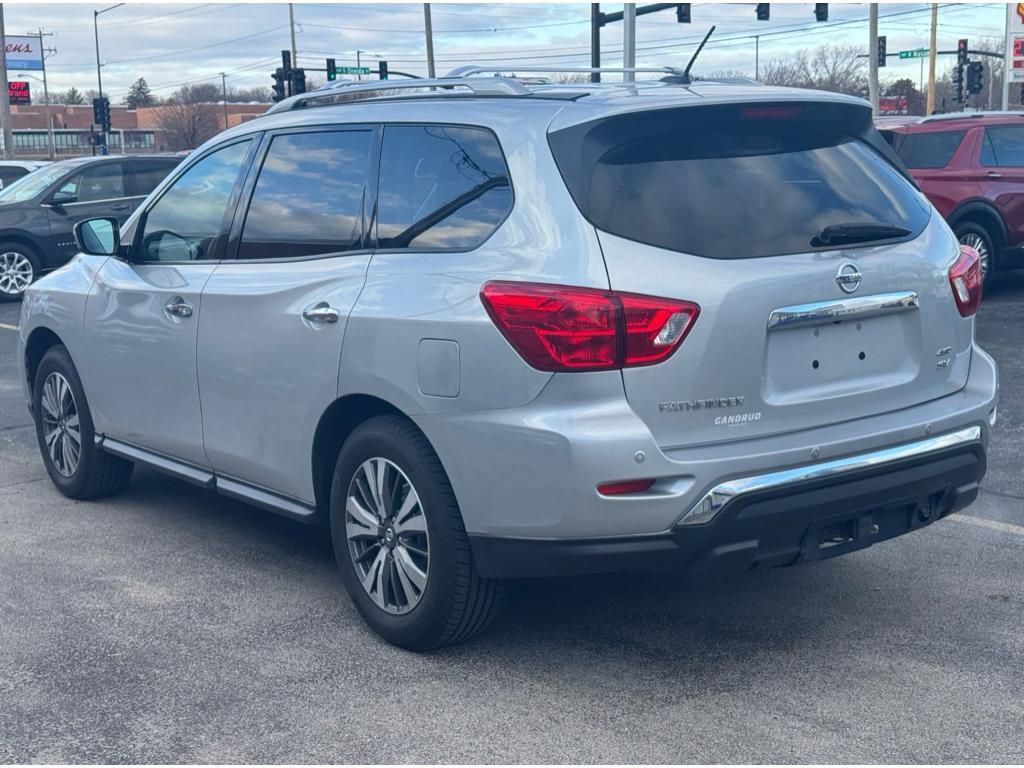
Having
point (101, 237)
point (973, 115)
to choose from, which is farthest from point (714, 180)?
point (973, 115)

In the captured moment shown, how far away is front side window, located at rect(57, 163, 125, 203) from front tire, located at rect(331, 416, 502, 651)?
12.9 meters

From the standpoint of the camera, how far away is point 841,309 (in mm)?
3939

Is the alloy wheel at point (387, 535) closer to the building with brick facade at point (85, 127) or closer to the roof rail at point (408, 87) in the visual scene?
the roof rail at point (408, 87)

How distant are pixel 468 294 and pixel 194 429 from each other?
72.2 inches

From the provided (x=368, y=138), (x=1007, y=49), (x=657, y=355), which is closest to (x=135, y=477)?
(x=368, y=138)

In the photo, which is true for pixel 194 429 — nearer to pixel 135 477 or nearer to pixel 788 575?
pixel 135 477

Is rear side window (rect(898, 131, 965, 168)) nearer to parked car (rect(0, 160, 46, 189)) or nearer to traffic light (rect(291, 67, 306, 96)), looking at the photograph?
parked car (rect(0, 160, 46, 189))

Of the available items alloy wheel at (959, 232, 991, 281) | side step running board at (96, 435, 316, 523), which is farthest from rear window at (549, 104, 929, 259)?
alloy wheel at (959, 232, 991, 281)

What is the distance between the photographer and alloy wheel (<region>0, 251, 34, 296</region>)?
1617 cm

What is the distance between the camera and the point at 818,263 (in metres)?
3.93

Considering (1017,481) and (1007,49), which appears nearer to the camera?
(1017,481)

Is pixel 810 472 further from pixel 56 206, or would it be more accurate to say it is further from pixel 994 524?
pixel 56 206

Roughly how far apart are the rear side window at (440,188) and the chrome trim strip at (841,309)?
0.90m

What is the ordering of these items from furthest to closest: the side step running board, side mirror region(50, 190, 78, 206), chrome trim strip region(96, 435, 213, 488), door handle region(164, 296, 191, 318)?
side mirror region(50, 190, 78, 206) < chrome trim strip region(96, 435, 213, 488) < door handle region(164, 296, 191, 318) < the side step running board
